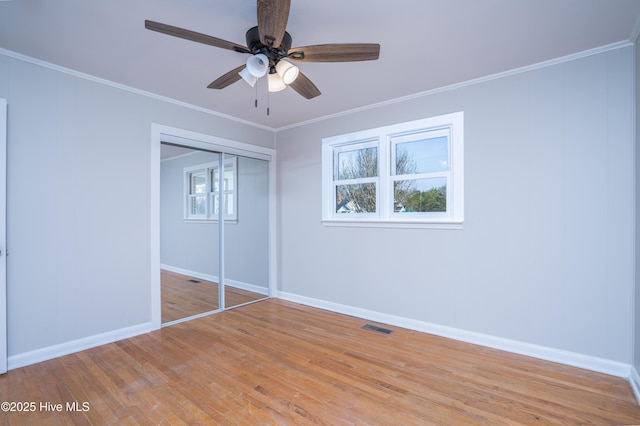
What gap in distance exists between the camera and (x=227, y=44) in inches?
73.0

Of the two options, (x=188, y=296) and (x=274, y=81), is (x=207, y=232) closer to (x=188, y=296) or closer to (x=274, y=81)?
(x=188, y=296)

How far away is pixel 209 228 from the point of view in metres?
4.09

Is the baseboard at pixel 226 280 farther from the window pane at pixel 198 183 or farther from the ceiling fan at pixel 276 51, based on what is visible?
the ceiling fan at pixel 276 51

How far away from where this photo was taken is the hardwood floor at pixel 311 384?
1.95 m

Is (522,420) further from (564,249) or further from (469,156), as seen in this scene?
(469,156)

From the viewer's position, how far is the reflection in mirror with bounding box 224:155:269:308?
4180mm

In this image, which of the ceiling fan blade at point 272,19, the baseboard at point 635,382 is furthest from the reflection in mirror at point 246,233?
the baseboard at point 635,382

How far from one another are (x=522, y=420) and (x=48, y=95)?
4.40m

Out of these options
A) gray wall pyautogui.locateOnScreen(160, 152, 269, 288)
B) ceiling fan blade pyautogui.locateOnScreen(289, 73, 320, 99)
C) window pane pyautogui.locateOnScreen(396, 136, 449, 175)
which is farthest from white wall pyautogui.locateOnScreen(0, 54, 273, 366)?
window pane pyautogui.locateOnScreen(396, 136, 449, 175)

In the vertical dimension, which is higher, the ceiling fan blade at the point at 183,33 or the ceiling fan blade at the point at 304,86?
the ceiling fan blade at the point at 183,33

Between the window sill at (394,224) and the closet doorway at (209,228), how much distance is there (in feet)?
3.89

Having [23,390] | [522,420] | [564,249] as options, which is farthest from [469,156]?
[23,390]

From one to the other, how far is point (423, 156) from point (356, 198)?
3.21 feet

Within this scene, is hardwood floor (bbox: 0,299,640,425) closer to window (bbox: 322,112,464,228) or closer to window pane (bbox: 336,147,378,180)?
window (bbox: 322,112,464,228)
